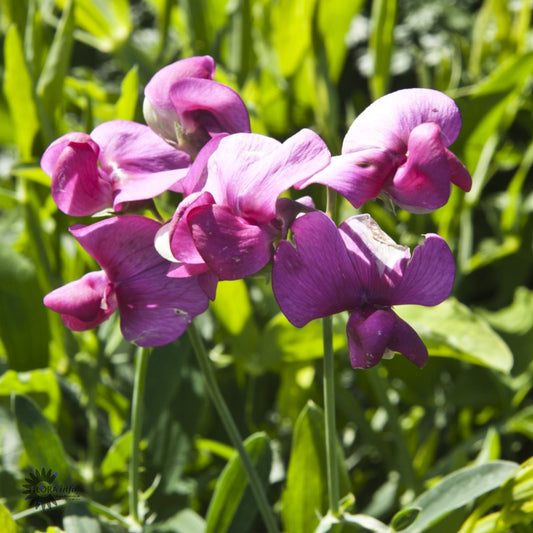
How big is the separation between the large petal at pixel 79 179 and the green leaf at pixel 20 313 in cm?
45

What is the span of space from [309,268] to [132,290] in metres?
0.14

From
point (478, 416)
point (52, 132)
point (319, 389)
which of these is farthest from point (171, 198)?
point (478, 416)

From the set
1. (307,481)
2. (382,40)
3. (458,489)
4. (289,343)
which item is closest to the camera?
(458,489)

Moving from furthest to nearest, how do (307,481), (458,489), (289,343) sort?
(289,343) → (307,481) → (458,489)

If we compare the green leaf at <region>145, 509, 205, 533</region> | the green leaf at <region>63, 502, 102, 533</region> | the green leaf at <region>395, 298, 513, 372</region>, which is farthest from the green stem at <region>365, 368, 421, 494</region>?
the green leaf at <region>63, 502, 102, 533</region>

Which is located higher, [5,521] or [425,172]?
[425,172]

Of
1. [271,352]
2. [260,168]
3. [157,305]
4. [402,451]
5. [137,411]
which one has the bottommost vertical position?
[402,451]

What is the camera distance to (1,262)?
1022mm

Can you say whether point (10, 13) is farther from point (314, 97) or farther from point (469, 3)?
point (469, 3)

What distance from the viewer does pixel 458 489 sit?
73 cm

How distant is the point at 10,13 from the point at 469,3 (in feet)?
3.10

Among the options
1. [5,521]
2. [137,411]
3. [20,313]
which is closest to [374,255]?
[137,411]

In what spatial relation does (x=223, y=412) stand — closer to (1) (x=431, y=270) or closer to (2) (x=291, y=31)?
(1) (x=431, y=270)

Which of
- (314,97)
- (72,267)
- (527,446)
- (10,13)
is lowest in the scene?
(527,446)
